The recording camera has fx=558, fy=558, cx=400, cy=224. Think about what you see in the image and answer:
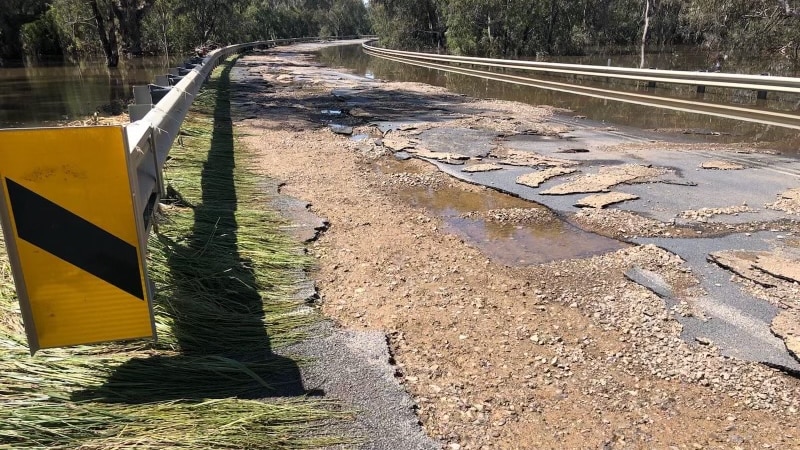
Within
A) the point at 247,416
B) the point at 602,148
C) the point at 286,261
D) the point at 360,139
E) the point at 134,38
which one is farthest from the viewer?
the point at 134,38

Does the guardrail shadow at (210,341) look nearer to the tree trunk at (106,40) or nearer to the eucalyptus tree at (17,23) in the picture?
the tree trunk at (106,40)

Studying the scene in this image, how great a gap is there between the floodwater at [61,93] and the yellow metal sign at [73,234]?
12.5m

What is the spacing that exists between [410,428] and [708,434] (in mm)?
1363

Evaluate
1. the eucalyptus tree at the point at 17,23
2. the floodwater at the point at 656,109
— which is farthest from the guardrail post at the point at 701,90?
the eucalyptus tree at the point at 17,23

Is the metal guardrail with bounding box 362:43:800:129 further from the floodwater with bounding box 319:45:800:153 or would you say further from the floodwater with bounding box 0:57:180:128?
the floodwater with bounding box 0:57:180:128

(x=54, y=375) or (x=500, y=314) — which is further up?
(x=54, y=375)

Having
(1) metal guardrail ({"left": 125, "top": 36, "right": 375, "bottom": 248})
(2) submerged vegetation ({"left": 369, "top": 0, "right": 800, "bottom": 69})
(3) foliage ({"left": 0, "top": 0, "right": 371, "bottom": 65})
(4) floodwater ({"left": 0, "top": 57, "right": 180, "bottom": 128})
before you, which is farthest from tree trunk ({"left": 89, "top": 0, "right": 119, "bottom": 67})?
(1) metal guardrail ({"left": 125, "top": 36, "right": 375, "bottom": 248})

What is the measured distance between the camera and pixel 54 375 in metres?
2.54

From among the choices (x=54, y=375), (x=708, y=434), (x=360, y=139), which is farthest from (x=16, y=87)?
(x=708, y=434)

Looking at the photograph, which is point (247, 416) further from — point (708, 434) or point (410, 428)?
point (708, 434)

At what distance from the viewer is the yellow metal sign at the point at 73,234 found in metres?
2.29

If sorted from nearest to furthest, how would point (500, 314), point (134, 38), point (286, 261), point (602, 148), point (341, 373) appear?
point (341, 373)
point (500, 314)
point (286, 261)
point (602, 148)
point (134, 38)

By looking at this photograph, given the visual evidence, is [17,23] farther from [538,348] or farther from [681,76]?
[538,348]

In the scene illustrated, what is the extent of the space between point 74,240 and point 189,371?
830 mm
